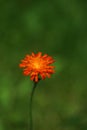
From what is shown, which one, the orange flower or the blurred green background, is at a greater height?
the blurred green background

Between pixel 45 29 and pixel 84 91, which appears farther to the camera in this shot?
pixel 45 29

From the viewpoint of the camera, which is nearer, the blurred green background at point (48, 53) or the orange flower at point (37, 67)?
the orange flower at point (37, 67)

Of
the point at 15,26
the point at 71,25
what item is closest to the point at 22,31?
the point at 15,26

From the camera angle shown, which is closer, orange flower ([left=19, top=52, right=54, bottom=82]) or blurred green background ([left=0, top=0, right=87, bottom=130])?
orange flower ([left=19, top=52, right=54, bottom=82])

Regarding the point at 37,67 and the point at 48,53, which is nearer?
the point at 37,67

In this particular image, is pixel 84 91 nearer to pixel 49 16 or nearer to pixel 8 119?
pixel 8 119
